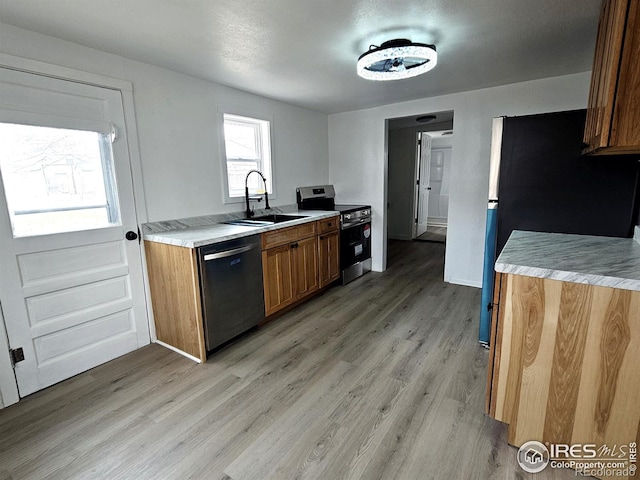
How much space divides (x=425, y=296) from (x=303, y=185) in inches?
83.3

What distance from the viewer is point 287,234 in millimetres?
3000

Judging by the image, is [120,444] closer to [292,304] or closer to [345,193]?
[292,304]

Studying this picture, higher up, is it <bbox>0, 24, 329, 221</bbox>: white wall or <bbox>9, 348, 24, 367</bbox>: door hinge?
<bbox>0, 24, 329, 221</bbox>: white wall

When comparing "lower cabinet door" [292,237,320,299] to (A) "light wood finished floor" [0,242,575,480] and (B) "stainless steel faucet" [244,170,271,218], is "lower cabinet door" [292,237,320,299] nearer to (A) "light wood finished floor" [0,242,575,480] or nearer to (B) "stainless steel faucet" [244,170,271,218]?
(A) "light wood finished floor" [0,242,575,480]

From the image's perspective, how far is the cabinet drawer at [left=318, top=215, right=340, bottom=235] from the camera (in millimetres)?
3463

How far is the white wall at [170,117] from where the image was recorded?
2.01 meters

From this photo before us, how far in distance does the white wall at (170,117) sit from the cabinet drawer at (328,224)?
0.92m

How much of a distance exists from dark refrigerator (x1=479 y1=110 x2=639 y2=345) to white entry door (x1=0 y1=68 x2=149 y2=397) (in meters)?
2.74

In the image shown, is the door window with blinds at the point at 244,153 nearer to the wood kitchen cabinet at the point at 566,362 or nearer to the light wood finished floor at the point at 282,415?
the light wood finished floor at the point at 282,415

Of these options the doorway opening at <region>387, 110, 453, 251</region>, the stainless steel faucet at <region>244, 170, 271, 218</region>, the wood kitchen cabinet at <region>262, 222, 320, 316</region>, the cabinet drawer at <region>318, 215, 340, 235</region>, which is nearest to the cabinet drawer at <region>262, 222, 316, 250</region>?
the wood kitchen cabinet at <region>262, 222, 320, 316</region>

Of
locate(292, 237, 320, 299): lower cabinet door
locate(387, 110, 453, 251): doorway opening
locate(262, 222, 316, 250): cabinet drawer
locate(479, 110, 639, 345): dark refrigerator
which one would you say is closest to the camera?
locate(479, 110, 639, 345): dark refrigerator

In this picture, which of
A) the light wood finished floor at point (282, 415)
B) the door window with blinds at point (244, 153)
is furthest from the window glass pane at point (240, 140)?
the light wood finished floor at point (282, 415)

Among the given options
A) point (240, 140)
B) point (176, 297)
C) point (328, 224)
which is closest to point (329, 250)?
point (328, 224)

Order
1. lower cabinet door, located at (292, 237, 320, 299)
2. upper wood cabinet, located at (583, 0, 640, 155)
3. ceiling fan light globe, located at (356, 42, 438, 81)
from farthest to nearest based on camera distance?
lower cabinet door, located at (292, 237, 320, 299) < ceiling fan light globe, located at (356, 42, 438, 81) < upper wood cabinet, located at (583, 0, 640, 155)
